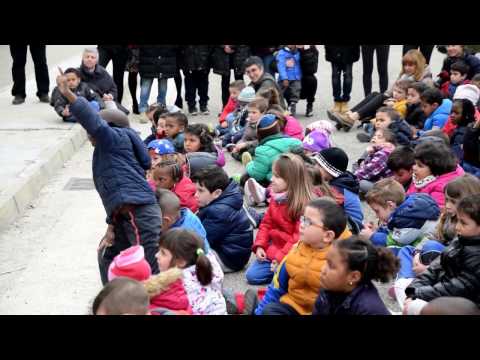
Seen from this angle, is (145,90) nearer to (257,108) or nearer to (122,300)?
(257,108)

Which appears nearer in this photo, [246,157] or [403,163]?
[403,163]

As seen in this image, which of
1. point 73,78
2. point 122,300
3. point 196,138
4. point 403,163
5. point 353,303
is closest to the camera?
point 122,300

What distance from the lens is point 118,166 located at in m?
5.04

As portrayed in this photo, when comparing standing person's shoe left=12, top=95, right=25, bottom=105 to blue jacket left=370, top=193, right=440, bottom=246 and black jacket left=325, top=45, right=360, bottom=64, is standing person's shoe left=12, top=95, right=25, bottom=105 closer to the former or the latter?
black jacket left=325, top=45, right=360, bottom=64

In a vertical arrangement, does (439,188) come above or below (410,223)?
above

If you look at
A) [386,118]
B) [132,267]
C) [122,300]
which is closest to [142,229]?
[132,267]

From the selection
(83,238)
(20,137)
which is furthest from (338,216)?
(20,137)

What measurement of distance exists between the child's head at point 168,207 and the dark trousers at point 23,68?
7.08 metres

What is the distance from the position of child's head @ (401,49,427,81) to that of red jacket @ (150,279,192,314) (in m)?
6.94

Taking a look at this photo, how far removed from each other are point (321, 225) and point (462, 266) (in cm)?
81

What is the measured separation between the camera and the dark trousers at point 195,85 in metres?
12.3

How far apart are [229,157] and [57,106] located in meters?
2.85

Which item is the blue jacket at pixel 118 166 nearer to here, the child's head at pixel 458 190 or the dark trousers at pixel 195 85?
the child's head at pixel 458 190

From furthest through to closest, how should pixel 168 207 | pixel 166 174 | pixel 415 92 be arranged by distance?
pixel 415 92, pixel 166 174, pixel 168 207
